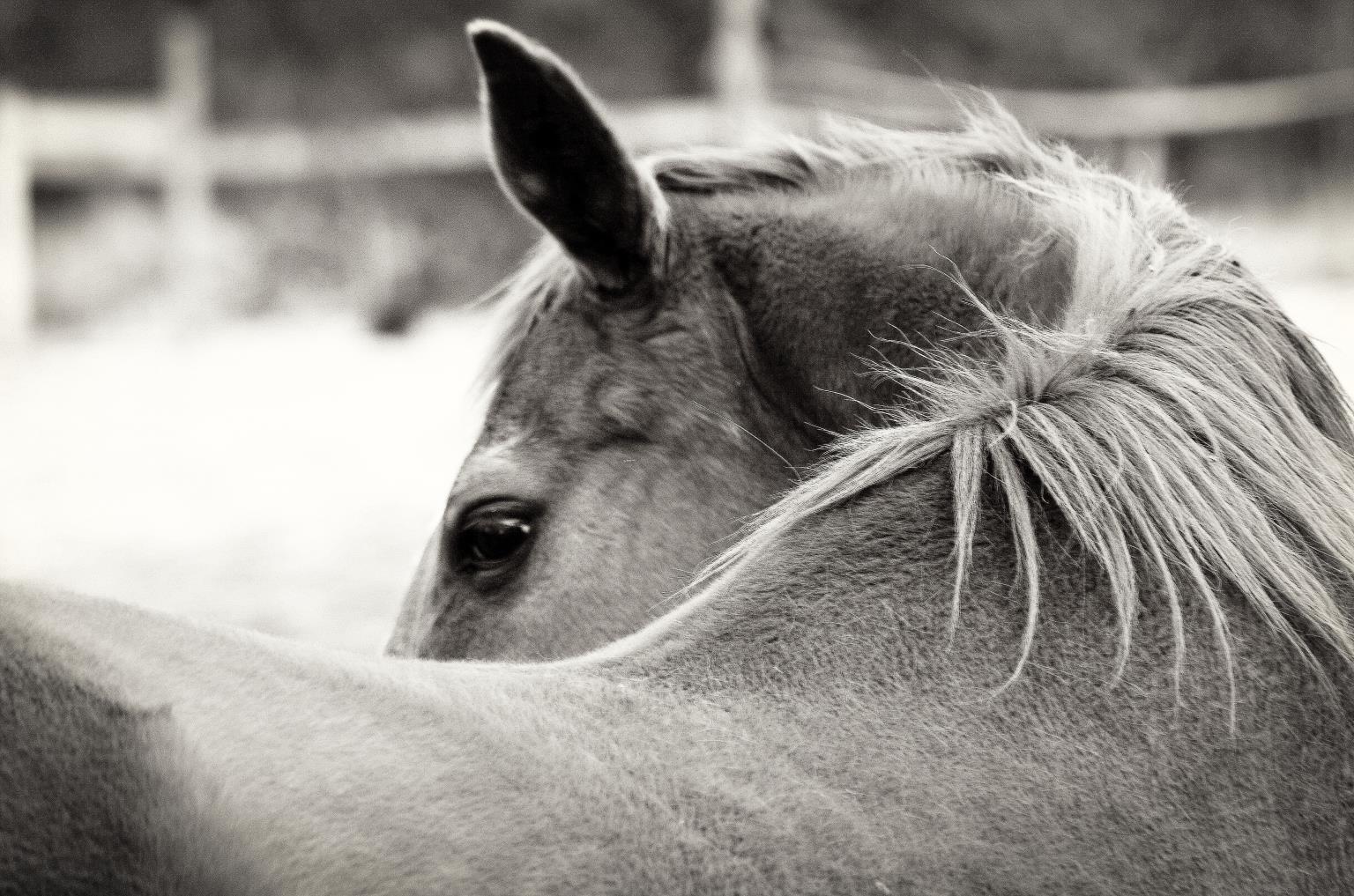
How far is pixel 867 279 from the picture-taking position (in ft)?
6.24

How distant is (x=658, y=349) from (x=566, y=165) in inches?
11.7

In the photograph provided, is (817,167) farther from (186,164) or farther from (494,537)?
(186,164)

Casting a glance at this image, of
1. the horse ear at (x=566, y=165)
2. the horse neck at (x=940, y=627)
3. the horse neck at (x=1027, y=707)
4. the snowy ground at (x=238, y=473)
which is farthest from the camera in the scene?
the snowy ground at (x=238, y=473)

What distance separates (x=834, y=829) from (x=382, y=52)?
1929cm

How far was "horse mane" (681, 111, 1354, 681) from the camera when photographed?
1330mm

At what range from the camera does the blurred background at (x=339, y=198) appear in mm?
6309

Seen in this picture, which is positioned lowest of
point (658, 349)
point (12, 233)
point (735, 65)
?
point (12, 233)

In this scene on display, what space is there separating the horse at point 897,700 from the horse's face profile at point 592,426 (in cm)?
38

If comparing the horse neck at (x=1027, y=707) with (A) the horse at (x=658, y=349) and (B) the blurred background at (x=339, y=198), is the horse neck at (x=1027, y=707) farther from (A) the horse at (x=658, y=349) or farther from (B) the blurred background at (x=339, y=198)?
(B) the blurred background at (x=339, y=198)

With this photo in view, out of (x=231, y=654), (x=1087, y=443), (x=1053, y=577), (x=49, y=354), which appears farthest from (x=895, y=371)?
(x=49, y=354)

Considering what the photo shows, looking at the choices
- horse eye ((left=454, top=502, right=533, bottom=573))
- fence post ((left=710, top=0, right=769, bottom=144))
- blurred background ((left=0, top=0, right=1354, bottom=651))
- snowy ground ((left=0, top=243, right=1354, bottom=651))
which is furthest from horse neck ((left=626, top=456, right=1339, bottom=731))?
fence post ((left=710, top=0, right=769, bottom=144))

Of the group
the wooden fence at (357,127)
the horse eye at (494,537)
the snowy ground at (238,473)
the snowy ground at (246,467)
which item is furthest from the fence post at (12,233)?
the horse eye at (494,537)

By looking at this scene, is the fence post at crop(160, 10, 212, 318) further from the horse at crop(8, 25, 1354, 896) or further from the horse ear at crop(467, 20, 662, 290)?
the horse at crop(8, 25, 1354, 896)

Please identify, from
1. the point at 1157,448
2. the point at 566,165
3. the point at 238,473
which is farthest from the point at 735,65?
the point at 1157,448
